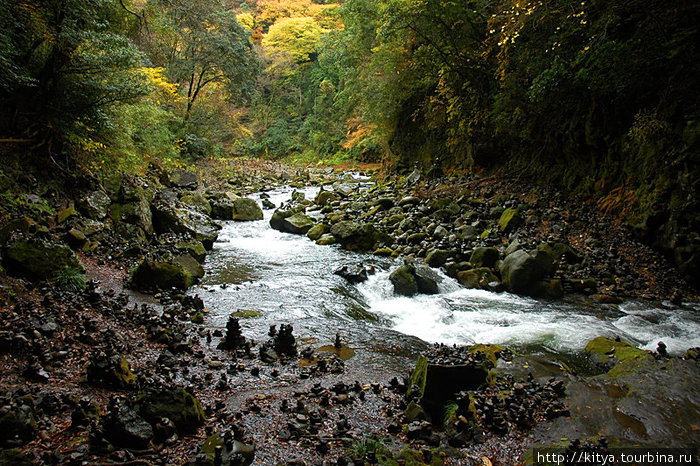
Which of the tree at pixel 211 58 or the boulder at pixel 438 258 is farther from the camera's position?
the tree at pixel 211 58

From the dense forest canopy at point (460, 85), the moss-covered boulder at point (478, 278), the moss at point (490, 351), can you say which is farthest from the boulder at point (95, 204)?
the moss-covered boulder at point (478, 278)

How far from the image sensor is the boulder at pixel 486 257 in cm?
830

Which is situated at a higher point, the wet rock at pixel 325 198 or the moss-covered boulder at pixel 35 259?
the moss-covered boulder at pixel 35 259

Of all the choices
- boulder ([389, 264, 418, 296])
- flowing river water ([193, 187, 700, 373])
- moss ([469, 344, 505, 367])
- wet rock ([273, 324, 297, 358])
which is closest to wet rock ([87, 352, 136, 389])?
wet rock ([273, 324, 297, 358])

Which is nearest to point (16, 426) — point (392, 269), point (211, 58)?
point (392, 269)

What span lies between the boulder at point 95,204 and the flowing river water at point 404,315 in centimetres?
242

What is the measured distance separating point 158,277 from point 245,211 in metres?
7.65

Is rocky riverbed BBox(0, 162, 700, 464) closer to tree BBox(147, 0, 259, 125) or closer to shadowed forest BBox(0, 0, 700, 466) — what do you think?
shadowed forest BBox(0, 0, 700, 466)

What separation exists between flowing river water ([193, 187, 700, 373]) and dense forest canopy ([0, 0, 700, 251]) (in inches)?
98.2

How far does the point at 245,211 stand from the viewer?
13.8 meters

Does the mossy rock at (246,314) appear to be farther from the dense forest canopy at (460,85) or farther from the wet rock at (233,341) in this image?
the dense forest canopy at (460,85)

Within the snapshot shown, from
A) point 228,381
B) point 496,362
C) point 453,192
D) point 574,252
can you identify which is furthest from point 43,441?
point 453,192

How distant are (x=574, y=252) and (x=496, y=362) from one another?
16.0 feet

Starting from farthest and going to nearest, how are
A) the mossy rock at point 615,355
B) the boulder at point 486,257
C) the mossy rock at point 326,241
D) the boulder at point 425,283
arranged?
the mossy rock at point 326,241 → the boulder at point 486,257 → the boulder at point 425,283 → the mossy rock at point 615,355
